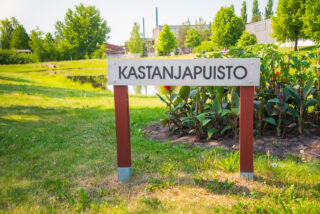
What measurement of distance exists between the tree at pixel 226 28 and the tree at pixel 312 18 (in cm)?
1301

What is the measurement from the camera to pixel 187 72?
212cm

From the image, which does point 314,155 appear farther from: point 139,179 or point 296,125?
point 139,179

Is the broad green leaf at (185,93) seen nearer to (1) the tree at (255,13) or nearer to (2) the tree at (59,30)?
(2) the tree at (59,30)

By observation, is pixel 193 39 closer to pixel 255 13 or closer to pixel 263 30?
pixel 263 30

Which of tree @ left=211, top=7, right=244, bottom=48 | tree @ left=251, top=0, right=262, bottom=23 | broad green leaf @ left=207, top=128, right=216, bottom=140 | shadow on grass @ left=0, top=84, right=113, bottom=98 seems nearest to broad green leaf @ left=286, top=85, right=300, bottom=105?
broad green leaf @ left=207, top=128, right=216, bottom=140

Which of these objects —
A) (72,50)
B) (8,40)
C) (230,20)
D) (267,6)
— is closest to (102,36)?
(72,50)

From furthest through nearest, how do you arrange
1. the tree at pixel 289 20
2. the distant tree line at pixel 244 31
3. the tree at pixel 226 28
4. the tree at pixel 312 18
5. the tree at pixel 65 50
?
1. the tree at pixel 65 50
2. the tree at pixel 226 28
3. the tree at pixel 289 20
4. the distant tree line at pixel 244 31
5. the tree at pixel 312 18

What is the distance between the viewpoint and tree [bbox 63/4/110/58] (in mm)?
43906

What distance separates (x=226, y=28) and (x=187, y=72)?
34.3m

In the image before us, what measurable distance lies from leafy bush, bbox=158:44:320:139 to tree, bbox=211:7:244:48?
32142 mm

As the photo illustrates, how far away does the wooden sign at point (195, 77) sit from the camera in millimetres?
2033

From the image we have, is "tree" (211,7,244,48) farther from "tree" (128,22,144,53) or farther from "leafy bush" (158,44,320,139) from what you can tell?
"leafy bush" (158,44,320,139)

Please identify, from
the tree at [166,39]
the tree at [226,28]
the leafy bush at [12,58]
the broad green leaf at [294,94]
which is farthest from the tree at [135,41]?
the broad green leaf at [294,94]

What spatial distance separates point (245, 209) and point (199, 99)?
167 cm
